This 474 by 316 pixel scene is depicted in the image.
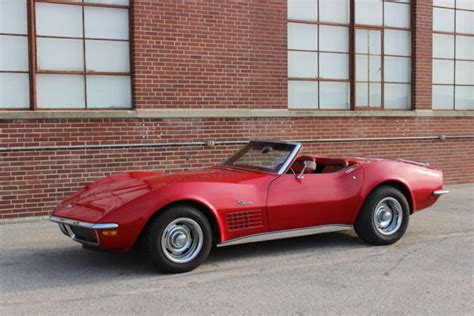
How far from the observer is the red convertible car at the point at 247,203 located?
512cm

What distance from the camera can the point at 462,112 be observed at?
484 inches

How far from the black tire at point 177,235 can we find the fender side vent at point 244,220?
0.25m

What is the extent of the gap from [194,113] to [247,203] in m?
4.05

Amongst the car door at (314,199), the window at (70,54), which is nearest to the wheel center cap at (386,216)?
the car door at (314,199)

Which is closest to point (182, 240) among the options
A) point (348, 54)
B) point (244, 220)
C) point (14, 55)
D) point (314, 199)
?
point (244, 220)

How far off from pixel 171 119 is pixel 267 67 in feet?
6.99

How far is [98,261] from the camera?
5.79m

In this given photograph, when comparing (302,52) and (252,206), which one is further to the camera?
(302,52)

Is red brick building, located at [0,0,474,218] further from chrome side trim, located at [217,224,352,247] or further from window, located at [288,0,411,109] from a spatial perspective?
chrome side trim, located at [217,224,352,247]

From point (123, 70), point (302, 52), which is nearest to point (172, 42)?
point (123, 70)

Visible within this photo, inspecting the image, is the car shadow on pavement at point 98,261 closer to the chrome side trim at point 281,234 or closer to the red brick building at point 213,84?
the chrome side trim at point 281,234

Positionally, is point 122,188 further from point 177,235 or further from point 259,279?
point 259,279

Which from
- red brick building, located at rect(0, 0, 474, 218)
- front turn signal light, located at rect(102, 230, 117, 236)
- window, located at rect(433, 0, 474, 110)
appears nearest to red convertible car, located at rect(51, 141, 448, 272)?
front turn signal light, located at rect(102, 230, 117, 236)

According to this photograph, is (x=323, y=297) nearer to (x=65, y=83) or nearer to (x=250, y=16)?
(x=65, y=83)
